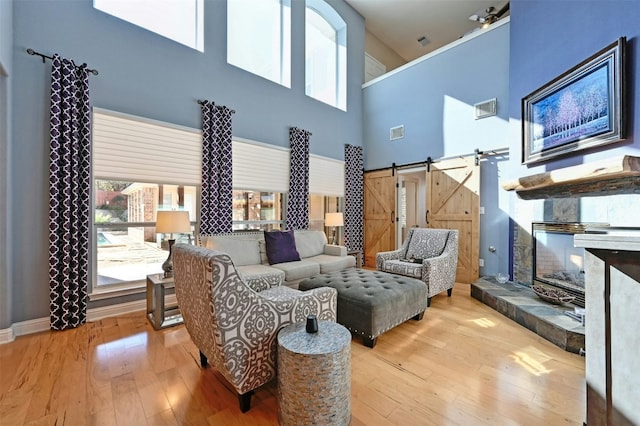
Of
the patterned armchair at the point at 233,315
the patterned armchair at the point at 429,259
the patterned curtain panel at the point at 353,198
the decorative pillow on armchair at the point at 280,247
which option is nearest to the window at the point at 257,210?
the decorative pillow on armchair at the point at 280,247

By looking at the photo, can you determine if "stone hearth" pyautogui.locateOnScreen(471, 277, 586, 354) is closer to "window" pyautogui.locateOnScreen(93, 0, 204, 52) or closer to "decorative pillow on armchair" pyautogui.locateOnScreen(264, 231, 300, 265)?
"decorative pillow on armchair" pyautogui.locateOnScreen(264, 231, 300, 265)

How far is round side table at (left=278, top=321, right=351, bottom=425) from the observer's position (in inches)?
53.5

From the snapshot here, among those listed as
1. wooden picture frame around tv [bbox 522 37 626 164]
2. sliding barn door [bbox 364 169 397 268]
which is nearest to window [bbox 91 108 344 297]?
sliding barn door [bbox 364 169 397 268]

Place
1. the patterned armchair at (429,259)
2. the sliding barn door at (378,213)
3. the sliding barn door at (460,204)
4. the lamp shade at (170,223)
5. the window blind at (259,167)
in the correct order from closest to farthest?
1. the lamp shade at (170,223)
2. the patterned armchair at (429,259)
3. the window blind at (259,167)
4. the sliding barn door at (460,204)
5. the sliding barn door at (378,213)

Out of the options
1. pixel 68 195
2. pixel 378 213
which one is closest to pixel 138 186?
pixel 68 195

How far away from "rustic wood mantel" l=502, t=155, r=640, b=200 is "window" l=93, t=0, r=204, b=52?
15.7 ft

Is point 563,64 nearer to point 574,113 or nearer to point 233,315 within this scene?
point 574,113

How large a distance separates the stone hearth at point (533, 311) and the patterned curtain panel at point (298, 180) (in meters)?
3.03

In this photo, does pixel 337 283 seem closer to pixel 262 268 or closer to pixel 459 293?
pixel 262 268

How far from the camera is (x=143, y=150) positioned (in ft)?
11.1

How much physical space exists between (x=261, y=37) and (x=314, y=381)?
17.9 ft

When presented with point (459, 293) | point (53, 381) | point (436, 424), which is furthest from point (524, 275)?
point (53, 381)

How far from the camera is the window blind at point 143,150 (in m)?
3.10

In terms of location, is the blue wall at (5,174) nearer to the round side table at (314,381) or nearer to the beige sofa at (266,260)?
the beige sofa at (266,260)
